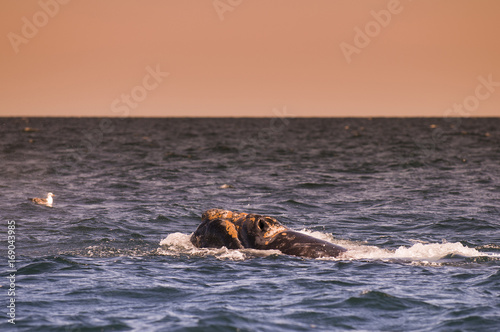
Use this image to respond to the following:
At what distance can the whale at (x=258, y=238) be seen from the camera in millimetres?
14383

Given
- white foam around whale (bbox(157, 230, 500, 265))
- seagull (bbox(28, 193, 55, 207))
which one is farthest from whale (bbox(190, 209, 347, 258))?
seagull (bbox(28, 193, 55, 207))

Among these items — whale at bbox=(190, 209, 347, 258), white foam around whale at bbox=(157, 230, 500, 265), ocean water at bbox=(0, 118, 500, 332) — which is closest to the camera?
ocean water at bbox=(0, 118, 500, 332)

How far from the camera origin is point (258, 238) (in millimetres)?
14562

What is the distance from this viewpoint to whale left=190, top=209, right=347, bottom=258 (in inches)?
566

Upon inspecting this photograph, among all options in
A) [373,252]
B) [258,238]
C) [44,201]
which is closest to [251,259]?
[258,238]

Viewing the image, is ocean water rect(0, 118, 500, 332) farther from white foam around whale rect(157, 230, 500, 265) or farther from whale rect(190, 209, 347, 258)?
whale rect(190, 209, 347, 258)

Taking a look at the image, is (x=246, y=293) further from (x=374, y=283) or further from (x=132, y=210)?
(x=132, y=210)

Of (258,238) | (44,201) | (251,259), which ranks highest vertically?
(44,201)

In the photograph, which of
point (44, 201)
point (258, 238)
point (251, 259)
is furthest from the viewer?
point (44, 201)

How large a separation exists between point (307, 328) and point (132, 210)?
13503 mm

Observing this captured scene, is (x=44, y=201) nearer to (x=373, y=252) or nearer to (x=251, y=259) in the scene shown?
(x=251, y=259)

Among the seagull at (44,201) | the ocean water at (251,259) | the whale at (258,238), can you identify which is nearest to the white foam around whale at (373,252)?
the ocean water at (251,259)

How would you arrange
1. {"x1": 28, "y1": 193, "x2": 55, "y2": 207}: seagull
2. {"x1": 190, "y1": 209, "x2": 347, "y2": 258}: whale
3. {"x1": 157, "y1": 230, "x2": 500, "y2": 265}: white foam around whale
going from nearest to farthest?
{"x1": 157, "y1": 230, "x2": 500, "y2": 265}: white foam around whale
{"x1": 190, "y1": 209, "x2": 347, "y2": 258}: whale
{"x1": 28, "y1": 193, "x2": 55, "y2": 207}: seagull

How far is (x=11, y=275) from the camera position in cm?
1279
